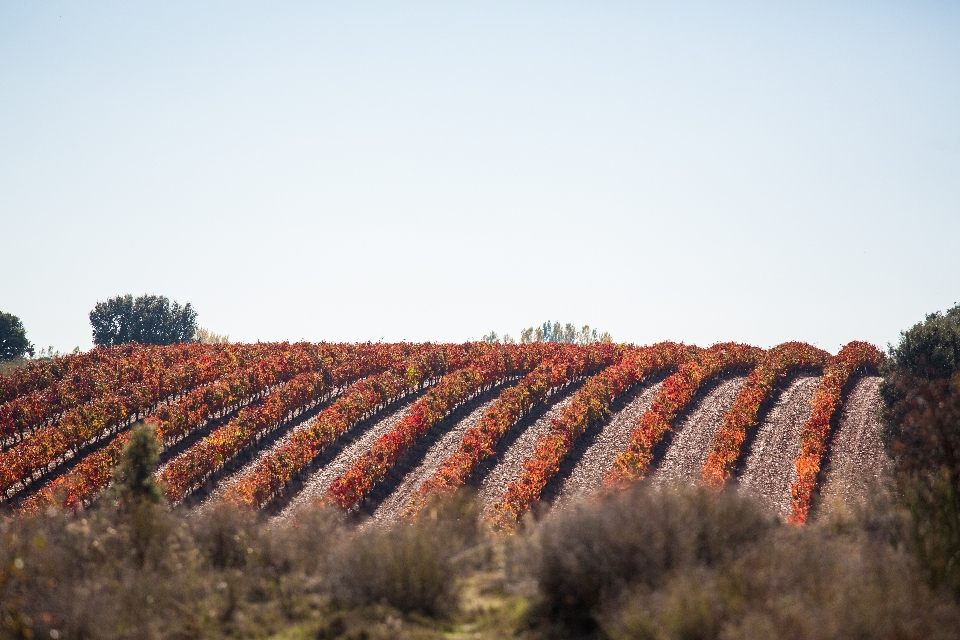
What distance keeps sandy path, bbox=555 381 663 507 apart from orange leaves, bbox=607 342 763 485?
31 centimetres

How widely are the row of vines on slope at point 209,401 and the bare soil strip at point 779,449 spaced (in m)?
14.6

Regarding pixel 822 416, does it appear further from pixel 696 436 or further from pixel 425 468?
pixel 425 468

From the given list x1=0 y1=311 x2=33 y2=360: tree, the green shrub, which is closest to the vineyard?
the green shrub

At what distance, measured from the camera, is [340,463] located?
21.0m

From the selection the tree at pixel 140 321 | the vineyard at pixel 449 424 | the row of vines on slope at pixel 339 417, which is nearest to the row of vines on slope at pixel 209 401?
the vineyard at pixel 449 424

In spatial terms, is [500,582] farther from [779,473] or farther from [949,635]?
[779,473]

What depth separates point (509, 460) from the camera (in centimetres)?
2052

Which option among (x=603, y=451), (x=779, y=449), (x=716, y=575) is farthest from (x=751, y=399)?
(x=716, y=575)

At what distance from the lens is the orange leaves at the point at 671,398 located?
1908 cm

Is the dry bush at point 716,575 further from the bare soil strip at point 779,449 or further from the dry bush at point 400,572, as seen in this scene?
the bare soil strip at point 779,449

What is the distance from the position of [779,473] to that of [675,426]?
3642mm

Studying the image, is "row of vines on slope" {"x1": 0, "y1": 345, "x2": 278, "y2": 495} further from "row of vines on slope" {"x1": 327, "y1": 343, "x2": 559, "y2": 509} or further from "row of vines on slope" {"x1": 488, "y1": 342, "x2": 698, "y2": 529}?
"row of vines on slope" {"x1": 488, "y1": 342, "x2": 698, "y2": 529}

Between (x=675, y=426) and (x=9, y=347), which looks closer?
(x=675, y=426)

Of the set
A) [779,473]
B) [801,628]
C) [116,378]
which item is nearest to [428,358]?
[116,378]
